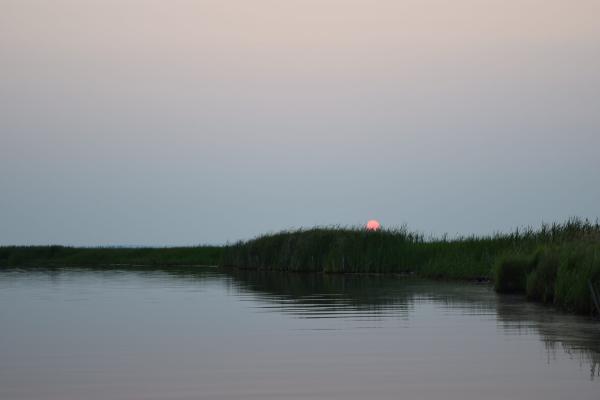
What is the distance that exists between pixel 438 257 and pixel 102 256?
34628 mm

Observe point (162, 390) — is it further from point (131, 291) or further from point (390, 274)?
point (390, 274)

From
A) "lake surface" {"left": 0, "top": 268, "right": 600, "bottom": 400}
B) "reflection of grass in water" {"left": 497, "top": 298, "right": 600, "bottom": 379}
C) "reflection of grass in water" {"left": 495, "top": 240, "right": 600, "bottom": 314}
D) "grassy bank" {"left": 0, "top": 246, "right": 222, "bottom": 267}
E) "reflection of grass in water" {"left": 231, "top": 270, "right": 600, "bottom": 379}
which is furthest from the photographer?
"grassy bank" {"left": 0, "top": 246, "right": 222, "bottom": 267}

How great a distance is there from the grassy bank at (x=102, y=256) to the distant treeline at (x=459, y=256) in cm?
967

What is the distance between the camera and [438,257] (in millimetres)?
33562

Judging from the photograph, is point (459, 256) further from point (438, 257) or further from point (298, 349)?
point (298, 349)

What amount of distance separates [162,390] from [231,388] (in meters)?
0.72

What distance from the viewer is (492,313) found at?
57.3 ft

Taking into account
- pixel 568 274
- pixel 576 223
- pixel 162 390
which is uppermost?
pixel 576 223

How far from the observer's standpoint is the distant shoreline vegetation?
18406 mm

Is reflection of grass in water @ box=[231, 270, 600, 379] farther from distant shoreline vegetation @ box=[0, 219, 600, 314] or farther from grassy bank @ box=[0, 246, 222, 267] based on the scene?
grassy bank @ box=[0, 246, 222, 267]

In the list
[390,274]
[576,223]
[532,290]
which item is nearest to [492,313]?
[532,290]

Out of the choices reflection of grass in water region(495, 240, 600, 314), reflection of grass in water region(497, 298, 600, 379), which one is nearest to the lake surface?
reflection of grass in water region(497, 298, 600, 379)

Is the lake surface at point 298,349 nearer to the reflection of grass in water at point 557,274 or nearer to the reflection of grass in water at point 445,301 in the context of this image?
the reflection of grass in water at point 445,301

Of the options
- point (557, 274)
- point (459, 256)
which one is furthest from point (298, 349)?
point (459, 256)
